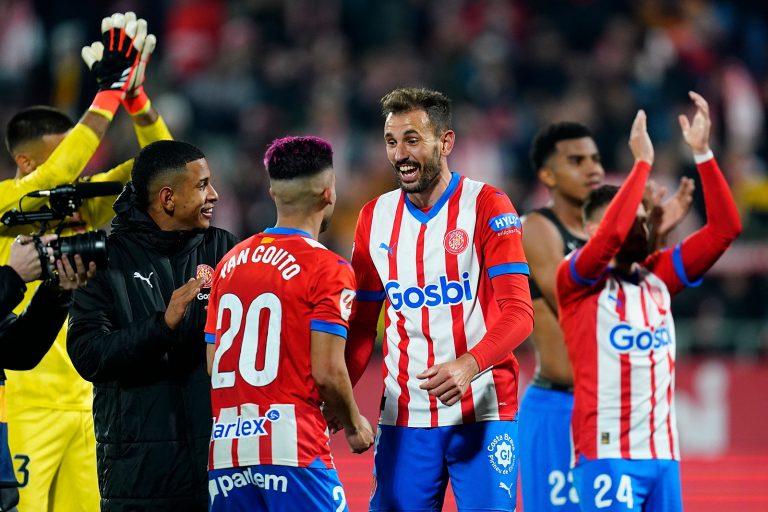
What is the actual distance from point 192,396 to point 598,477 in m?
1.96

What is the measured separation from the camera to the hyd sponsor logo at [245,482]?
15.2 feet

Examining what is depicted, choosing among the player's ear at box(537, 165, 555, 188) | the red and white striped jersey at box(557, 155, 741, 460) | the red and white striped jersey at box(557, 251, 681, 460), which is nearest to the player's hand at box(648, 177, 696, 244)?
the red and white striped jersey at box(557, 155, 741, 460)

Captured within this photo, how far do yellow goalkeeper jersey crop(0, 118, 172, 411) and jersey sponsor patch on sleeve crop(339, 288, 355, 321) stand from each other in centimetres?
193

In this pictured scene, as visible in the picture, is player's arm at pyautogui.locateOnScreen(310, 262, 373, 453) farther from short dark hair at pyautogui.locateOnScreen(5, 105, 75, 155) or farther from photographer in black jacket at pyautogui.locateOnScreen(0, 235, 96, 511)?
short dark hair at pyautogui.locateOnScreen(5, 105, 75, 155)

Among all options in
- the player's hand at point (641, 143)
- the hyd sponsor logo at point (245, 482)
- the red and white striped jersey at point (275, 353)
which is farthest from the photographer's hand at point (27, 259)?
the player's hand at point (641, 143)

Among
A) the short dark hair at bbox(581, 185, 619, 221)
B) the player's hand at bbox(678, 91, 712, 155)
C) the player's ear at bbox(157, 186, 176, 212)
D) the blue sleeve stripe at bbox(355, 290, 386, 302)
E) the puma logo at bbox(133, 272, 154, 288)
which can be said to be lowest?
the blue sleeve stripe at bbox(355, 290, 386, 302)

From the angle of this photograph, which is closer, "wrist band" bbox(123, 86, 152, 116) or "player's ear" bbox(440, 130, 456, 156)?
"player's ear" bbox(440, 130, 456, 156)

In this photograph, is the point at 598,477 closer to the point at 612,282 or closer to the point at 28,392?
the point at 612,282

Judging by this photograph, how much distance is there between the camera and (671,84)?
15.9m

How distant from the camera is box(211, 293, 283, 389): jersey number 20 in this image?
466cm

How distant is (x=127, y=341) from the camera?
16.0ft

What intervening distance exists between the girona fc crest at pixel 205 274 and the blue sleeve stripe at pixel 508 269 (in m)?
1.18

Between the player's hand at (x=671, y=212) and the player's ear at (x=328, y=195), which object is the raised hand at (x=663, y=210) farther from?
the player's ear at (x=328, y=195)

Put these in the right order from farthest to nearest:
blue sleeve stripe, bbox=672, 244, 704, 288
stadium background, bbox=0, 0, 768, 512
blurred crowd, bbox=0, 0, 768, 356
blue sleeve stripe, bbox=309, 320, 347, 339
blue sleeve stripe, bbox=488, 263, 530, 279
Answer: blurred crowd, bbox=0, 0, 768, 356 < stadium background, bbox=0, 0, 768, 512 < blue sleeve stripe, bbox=672, 244, 704, 288 < blue sleeve stripe, bbox=488, 263, 530, 279 < blue sleeve stripe, bbox=309, 320, 347, 339
